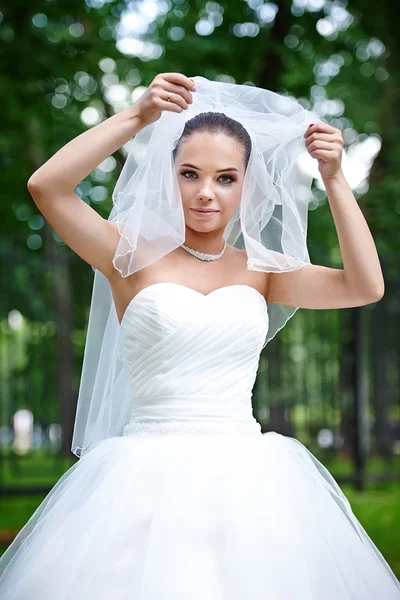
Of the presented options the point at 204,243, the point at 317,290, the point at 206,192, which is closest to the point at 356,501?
the point at 317,290

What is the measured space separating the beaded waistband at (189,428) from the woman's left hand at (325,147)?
0.94m

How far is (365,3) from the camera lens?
7.30 m

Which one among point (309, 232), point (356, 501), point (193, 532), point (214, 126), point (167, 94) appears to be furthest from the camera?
point (309, 232)

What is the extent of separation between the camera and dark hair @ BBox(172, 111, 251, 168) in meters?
3.30

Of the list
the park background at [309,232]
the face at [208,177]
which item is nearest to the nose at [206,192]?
the face at [208,177]

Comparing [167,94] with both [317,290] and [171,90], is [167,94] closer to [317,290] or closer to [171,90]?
[171,90]

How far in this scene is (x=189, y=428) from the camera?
3.04 meters

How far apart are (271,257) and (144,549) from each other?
119cm

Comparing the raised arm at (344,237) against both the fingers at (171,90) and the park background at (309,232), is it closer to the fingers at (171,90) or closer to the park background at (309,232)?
the fingers at (171,90)

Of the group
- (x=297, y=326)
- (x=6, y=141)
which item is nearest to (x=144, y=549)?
(x=297, y=326)

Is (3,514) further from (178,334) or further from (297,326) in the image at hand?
(178,334)

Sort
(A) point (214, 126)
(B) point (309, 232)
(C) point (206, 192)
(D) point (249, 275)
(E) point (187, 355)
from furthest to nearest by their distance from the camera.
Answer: (B) point (309, 232), (D) point (249, 275), (A) point (214, 126), (C) point (206, 192), (E) point (187, 355)

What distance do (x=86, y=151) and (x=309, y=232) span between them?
27.8ft

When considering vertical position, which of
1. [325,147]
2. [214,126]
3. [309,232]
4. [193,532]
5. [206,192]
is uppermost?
[309,232]
